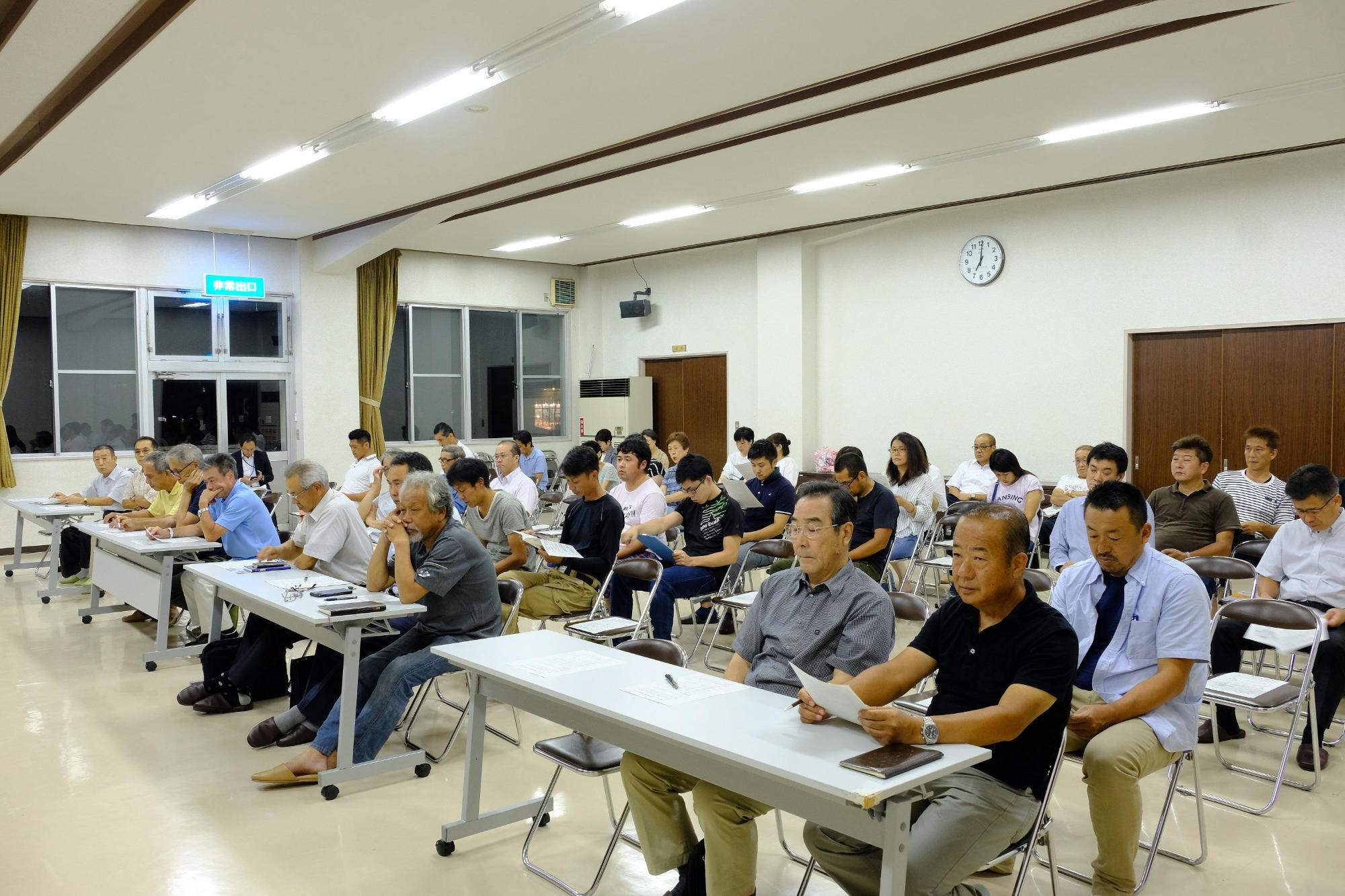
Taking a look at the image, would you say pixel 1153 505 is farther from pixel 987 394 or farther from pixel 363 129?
pixel 363 129

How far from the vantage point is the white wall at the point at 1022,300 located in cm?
794

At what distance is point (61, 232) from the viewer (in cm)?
1016

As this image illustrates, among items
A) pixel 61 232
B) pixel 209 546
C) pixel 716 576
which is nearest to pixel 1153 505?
pixel 716 576

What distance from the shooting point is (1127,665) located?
3.15 metres

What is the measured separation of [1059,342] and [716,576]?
502 centimetres

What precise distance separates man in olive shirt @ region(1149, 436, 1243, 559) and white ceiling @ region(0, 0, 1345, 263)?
221 centimetres

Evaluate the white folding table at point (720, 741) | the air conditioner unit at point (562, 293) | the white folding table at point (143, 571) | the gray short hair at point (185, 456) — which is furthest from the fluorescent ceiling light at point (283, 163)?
the air conditioner unit at point (562, 293)

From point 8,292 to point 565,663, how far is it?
946cm

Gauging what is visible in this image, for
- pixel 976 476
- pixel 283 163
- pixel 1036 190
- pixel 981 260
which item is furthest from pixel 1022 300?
pixel 283 163

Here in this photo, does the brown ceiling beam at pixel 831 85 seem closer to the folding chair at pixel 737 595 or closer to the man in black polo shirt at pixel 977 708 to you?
the folding chair at pixel 737 595

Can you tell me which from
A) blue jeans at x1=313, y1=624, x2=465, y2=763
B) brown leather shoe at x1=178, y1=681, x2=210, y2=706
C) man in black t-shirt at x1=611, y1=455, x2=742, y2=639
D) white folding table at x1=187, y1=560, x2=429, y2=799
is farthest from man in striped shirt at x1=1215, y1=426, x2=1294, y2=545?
brown leather shoe at x1=178, y1=681, x2=210, y2=706

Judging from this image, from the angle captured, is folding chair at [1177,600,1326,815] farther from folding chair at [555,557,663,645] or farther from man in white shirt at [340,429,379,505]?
man in white shirt at [340,429,379,505]

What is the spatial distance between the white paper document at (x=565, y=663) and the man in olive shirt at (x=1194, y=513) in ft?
12.1

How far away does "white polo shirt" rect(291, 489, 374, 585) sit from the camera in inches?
193
